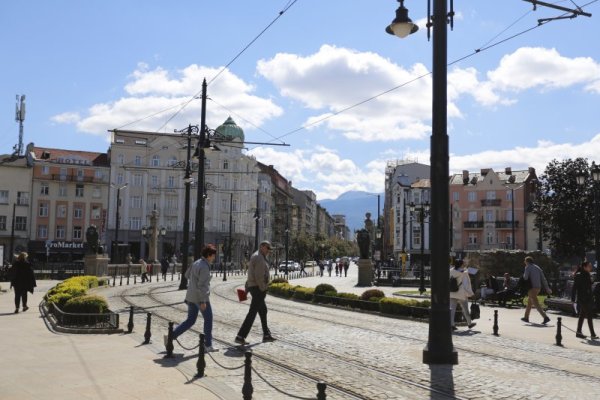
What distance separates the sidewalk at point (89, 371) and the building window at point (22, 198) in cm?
6732

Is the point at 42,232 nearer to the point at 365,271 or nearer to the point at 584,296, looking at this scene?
the point at 365,271

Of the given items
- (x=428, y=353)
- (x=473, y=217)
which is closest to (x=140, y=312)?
(x=428, y=353)

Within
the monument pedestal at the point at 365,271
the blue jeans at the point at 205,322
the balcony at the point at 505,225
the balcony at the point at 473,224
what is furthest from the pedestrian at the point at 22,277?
the balcony at the point at 473,224

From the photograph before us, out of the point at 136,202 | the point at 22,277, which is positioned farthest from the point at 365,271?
the point at 136,202

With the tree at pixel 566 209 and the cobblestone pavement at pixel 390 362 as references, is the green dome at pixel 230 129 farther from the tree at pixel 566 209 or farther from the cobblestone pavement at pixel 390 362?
the cobblestone pavement at pixel 390 362

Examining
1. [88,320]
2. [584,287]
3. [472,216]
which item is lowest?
[88,320]

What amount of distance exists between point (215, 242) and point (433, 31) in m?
74.4

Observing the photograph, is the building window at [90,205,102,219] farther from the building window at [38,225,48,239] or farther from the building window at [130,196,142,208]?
the building window at [38,225,48,239]

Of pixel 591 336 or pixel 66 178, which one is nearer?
pixel 591 336

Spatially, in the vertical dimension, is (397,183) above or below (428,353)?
above

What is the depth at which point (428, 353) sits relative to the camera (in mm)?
9273

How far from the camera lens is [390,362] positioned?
31.4 ft

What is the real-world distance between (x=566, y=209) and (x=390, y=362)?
39.1 m

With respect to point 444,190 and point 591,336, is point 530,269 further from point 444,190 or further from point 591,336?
point 444,190
